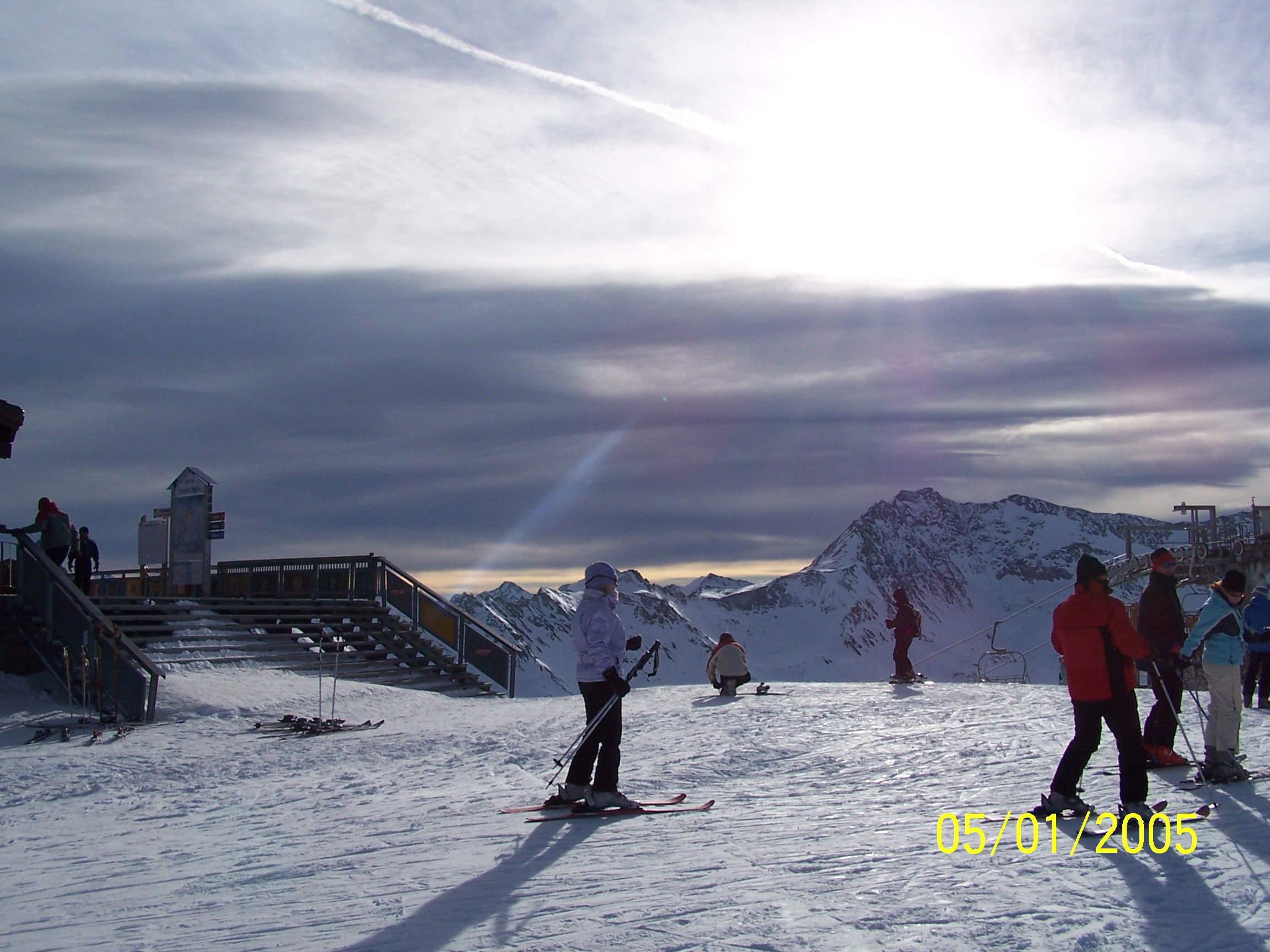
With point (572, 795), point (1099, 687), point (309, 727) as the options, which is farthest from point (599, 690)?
point (309, 727)

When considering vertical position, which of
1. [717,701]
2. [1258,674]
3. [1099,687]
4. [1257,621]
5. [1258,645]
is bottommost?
[717,701]

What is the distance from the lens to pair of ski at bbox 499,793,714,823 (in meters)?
7.98

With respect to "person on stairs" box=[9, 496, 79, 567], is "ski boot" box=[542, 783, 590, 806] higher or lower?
lower

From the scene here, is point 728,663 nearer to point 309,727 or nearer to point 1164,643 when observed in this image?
point 309,727

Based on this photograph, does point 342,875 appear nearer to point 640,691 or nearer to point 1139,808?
point 1139,808

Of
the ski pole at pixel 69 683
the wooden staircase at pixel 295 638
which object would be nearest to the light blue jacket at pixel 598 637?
the ski pole at pixel 69 683

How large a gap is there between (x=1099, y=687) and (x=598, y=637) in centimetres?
338

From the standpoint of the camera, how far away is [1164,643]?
29.1 feet

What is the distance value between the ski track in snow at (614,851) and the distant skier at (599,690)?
0.37 m

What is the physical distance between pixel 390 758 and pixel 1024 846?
7.10m

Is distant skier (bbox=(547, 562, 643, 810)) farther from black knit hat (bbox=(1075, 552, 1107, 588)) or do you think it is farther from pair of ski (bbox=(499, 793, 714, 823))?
black knit hat (bbox=(1075, 552, 1107, 588))

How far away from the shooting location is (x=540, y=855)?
680cm

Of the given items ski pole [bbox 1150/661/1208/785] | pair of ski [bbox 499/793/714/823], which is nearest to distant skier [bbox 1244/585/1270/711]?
ski pole [bbox 1150/661/1208/785]
